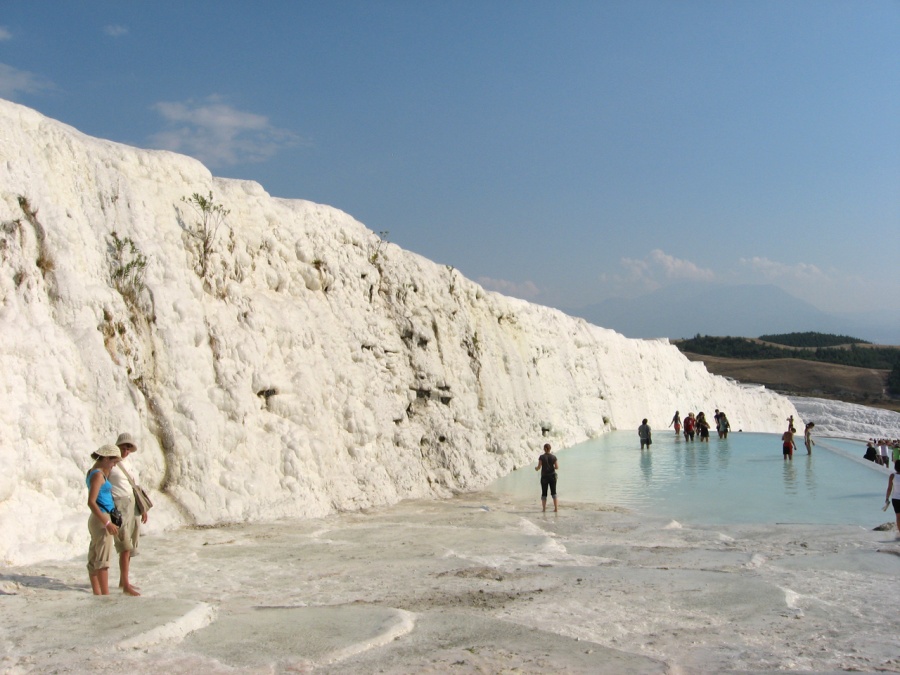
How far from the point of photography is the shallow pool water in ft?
40.8

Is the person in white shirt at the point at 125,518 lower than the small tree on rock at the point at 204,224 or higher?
lower

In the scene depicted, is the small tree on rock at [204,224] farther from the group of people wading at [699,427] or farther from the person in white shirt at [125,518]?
the group of people wading at [699,427]

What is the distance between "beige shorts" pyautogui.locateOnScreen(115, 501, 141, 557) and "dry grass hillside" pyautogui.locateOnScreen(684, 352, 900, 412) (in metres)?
63.6

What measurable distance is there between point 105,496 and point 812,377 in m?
72.2

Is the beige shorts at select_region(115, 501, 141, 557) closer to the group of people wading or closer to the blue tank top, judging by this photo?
the blue tank top

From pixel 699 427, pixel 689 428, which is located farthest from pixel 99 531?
pixel 699 427

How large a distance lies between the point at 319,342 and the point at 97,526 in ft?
24.9

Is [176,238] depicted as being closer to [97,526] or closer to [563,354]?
[97,526]

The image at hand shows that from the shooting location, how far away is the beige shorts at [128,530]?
22.0ft

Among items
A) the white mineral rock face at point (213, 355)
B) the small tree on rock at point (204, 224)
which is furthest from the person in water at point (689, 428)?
the small tree on rock at point (204, 224)

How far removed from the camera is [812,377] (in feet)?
228

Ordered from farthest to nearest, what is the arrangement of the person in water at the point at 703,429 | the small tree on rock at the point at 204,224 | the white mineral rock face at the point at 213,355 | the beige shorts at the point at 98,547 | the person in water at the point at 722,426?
1. the person in water at the point at 722,426
2. the person in water at the point at 703,429
3. the small tree on rock at the point at 204,224
4. the white mineral rock face at the point at 213,355
5. the beige shorts at the point at 98,547

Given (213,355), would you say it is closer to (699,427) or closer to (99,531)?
(99,531)

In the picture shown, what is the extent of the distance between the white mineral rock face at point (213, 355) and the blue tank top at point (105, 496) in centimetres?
179
